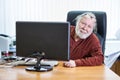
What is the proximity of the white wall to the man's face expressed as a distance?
1.35 meters

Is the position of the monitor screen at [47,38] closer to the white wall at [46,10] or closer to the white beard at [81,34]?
the white beard at [81,34]

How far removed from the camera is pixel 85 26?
2.41 meters

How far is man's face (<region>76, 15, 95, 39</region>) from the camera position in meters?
2.41

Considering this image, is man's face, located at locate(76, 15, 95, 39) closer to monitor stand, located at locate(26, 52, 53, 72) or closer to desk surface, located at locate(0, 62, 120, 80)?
desk surface, located at locate(0, 62, 120, 80)

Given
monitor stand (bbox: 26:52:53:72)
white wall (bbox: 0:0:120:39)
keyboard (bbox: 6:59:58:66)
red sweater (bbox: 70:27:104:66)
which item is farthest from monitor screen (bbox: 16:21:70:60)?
white wall (bbox: 0:0:120:39)

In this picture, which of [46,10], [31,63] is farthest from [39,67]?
[46,10]

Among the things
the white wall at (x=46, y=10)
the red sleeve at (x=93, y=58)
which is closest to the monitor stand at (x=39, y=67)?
the red sleeve at (x=93, y=58)

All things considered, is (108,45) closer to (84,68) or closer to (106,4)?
(106,4)

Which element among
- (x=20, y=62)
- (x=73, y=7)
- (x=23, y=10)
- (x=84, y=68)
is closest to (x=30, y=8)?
Answer: (x=23, y=10)

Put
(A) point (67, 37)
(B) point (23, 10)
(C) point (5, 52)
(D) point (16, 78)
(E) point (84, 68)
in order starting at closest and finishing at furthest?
(D) point (16, 78) < (A) point (67, 37) < (E) point (84, 68) < (C) point (5, 52) < (B) point (23, 10)

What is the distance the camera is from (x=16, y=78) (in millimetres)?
1934

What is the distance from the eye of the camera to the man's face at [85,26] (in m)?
2.41

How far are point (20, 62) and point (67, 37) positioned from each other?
558 mm

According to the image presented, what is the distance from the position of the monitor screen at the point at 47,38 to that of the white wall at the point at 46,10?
5.15 ft
